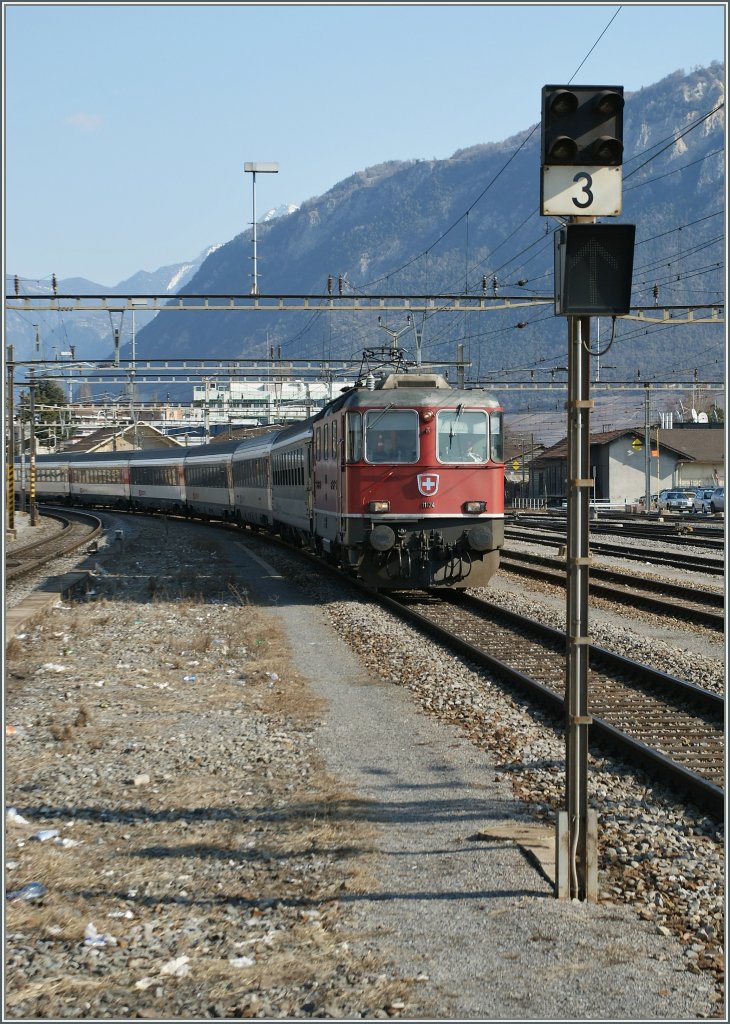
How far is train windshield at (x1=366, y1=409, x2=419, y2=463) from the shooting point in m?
17.7

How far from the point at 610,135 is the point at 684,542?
29.1m

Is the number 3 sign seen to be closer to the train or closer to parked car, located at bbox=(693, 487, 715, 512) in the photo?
the train

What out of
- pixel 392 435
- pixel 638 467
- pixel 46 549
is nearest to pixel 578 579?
pixel 392 435

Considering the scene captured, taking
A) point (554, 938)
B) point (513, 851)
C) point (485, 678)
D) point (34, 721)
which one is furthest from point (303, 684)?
point (554, 938)

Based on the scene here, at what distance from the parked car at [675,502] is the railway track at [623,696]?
155ft

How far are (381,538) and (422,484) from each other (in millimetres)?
1042


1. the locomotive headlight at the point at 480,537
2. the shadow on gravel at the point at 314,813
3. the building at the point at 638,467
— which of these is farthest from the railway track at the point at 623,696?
the building at the point at 638,467

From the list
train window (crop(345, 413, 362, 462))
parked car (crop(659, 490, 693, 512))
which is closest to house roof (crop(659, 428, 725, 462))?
parked car (crop(659, 490, 693, 512))

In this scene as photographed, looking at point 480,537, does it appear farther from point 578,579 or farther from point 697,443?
point 697,443

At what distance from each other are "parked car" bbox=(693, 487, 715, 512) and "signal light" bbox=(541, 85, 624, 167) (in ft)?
190

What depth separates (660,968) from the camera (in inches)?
191

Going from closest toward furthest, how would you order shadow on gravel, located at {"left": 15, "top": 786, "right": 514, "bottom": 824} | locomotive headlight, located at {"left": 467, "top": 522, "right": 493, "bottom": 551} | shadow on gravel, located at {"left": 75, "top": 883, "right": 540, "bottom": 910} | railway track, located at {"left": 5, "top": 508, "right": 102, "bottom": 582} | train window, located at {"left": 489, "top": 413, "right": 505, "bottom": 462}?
shadow on gravel, located at {"left": 75, "top": 883, "right": 540, "bottom": 910}, shadow on gravel, located at {"left": 15, "top": 786, "right": 514, "bottom": 824}, locomotive headlight, located at {"left": 467, "top": 522, "right": 493, "bottom": 551}, train window, located at {"left": 489, "top": 413, "right": 505, "bottom": 462}, railway track, located at {"left": 5, "top": 508, "right": 102, "bottom": 582}

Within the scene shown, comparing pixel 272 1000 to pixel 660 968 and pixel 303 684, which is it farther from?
pixel 303 684

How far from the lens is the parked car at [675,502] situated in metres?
61.4
